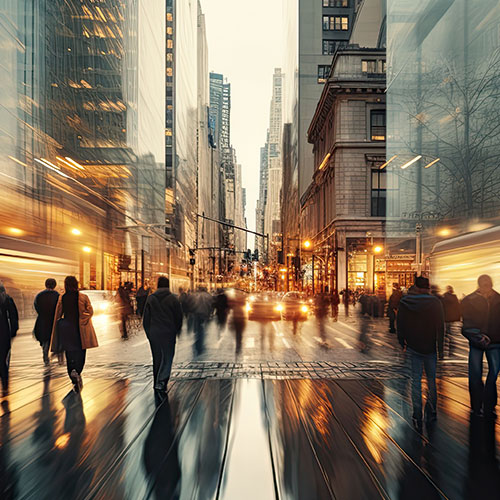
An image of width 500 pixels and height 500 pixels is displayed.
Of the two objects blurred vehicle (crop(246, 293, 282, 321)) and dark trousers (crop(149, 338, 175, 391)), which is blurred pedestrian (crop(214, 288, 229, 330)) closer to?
blurred vehicle (crop(246, 293, 282, 321))

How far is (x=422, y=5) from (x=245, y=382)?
20.7 meters

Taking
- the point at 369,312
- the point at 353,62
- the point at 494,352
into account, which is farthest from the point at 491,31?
the point at 353,62

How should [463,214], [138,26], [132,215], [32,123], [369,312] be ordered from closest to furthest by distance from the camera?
[463,214]
[32,123]
[369,312]
[132,215]
[138,26]

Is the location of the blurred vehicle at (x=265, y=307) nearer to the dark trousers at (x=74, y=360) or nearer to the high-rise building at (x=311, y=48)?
the dark trousers at (x=74, y=360)

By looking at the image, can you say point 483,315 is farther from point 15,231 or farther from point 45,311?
point 15,231

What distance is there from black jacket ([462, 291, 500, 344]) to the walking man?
65 centimetres

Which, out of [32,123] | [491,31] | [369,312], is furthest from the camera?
[369,312]

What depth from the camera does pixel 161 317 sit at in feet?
25.6

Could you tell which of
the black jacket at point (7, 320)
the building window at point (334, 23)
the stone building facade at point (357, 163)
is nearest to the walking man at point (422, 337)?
the black jacket at point (7, 320)

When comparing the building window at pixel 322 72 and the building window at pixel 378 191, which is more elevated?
the building window at pixel 322 72

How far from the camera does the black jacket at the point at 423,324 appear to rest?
5922 millimetres

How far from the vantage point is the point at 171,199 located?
69.6m

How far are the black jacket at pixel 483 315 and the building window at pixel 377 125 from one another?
39.9 m

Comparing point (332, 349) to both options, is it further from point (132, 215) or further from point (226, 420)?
point (132, 215)
